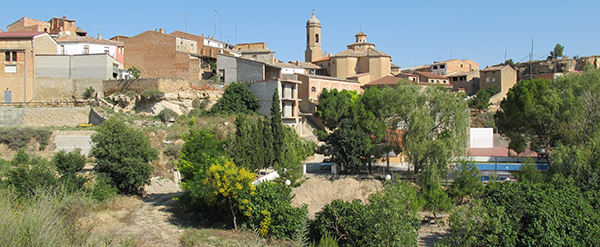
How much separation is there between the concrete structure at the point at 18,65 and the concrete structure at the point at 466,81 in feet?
161

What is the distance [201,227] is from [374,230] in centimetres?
854

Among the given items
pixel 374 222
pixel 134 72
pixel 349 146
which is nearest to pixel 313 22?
pixel 134 72

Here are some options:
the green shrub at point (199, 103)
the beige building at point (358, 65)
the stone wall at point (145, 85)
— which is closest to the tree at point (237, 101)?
the green shrub at point (199, 103)

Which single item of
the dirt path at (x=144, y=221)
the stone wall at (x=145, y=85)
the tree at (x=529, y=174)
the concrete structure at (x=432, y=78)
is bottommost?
the dirt path at (x=144, y=221)

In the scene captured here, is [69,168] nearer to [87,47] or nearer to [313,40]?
[87,47]

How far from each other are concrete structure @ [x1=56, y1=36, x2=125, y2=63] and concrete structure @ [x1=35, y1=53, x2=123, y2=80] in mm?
2279

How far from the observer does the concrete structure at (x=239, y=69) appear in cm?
3775

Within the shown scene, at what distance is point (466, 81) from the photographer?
59.2m

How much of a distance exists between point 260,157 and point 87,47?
921 inches

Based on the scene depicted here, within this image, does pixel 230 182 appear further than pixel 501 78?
No

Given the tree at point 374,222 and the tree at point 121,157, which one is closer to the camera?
the tree at point 374,222

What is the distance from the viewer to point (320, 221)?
17141mm

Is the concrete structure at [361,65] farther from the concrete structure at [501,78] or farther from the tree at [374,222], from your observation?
the tree at [374,222]

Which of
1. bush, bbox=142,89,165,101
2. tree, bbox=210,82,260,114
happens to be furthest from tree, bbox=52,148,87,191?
tree, bbox=210,82,260,114
